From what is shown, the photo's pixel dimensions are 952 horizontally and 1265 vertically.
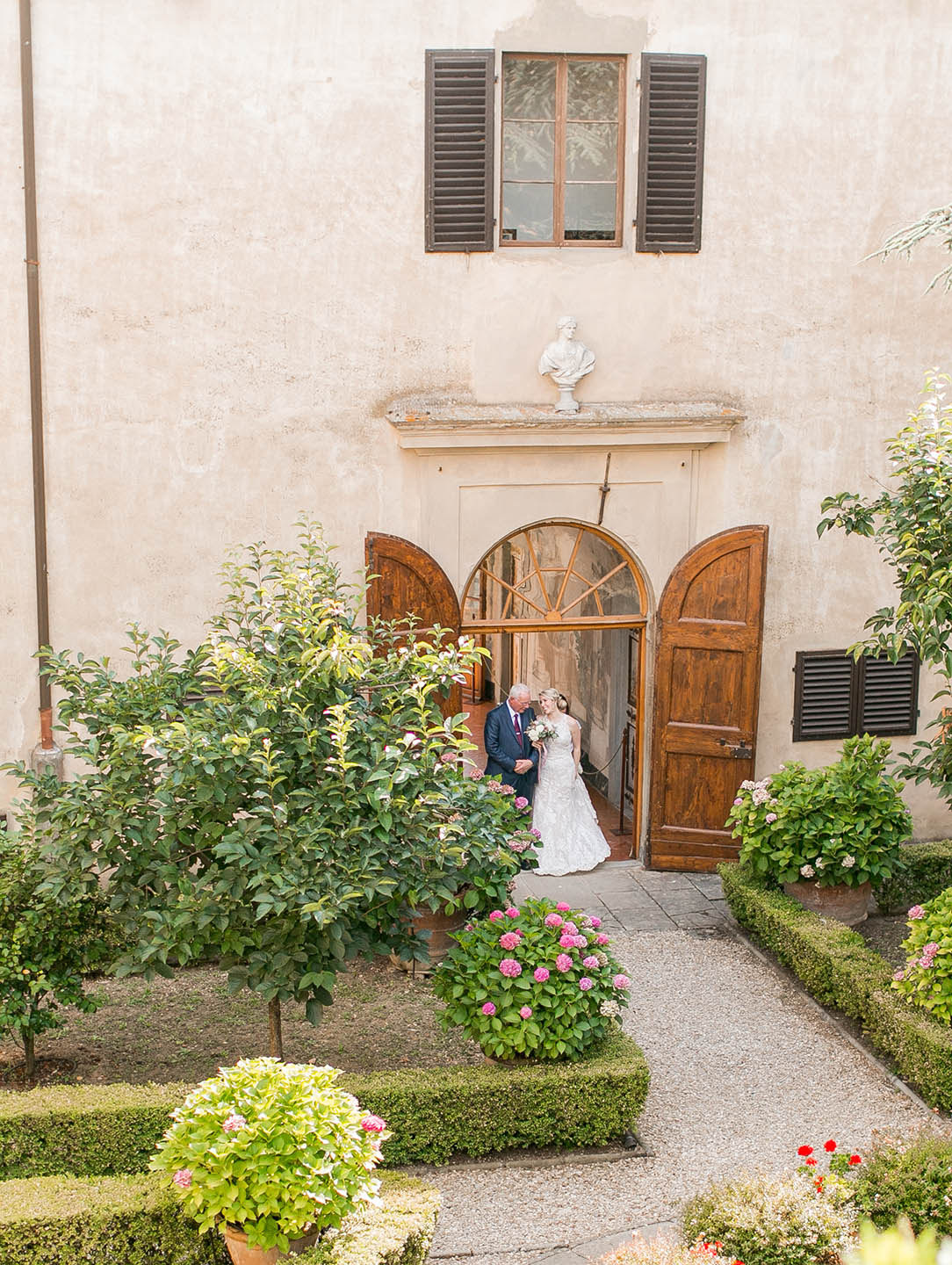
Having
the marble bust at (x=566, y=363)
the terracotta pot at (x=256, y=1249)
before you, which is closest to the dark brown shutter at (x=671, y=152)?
the marble bust at (x=566, y=363)

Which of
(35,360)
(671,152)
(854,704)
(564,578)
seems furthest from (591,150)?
(854,704)

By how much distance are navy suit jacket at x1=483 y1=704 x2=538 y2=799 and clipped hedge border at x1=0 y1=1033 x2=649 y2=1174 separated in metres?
4.19

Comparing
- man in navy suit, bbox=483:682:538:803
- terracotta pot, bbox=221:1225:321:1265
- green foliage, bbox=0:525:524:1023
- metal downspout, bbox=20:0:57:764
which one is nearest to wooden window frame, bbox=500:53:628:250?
metal downspout, bbox=20:0:57:764

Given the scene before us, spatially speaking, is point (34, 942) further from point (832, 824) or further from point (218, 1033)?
point (832, 824)

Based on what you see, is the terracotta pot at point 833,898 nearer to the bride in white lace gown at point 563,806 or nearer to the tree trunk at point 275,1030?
the bride in white lace gown at point 563,806

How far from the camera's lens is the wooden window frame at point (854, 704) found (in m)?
12.2

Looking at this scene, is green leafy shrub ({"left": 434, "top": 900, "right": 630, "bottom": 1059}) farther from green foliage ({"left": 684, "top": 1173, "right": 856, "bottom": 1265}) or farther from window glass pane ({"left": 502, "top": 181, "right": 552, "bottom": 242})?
window glass pane ({"left": 502, "top": 181, "right": 552, "bottom": 242})

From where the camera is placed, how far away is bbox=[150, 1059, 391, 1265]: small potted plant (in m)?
5.71

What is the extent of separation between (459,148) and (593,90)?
1.22m

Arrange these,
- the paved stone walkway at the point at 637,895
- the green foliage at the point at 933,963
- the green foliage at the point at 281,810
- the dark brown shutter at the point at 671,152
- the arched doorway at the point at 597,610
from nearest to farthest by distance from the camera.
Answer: the green foliage at the point at 281,810
the green foliage at the point at 933,963
the dark brown shutter at the point at 671,152
the paved stone walkway at the point at 637,895
the arched doorway at the point at 597,610

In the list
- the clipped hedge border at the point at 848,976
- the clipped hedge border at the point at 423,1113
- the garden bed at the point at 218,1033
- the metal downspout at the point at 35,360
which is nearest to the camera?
the clipped hedge border at the point at 423,1113

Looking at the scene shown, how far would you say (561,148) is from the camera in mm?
11164

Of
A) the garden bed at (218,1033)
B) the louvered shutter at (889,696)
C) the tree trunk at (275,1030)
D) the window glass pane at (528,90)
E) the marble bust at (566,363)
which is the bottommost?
the garden bed at (218,1033)

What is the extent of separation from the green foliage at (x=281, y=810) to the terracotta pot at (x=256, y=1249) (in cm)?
149
